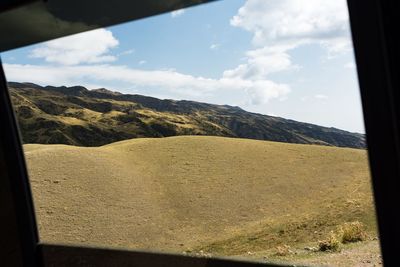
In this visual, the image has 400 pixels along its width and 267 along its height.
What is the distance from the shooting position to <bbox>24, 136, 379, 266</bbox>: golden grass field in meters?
33.5

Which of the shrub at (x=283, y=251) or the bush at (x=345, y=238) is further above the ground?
the bush at (x=345, y=238)

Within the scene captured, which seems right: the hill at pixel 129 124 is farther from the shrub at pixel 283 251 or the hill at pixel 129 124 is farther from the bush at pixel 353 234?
the shrub at pixel 283 251

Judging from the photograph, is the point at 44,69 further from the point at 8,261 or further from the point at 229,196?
the point at 8,261

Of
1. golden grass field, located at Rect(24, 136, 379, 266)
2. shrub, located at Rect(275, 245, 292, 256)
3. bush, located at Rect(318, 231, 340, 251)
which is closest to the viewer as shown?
bush, located at Rect(318, 231, 340, 251)

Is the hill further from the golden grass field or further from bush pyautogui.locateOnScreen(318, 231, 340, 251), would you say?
bush pyautogui.locateOnScreen(318, 231, 340, 251)

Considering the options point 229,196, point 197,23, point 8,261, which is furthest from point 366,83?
point 197,23

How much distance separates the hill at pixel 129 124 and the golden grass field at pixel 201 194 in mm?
20821

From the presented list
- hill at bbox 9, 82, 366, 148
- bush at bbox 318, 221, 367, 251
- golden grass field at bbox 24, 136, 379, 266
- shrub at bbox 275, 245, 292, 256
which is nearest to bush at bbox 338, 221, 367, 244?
bush at bbox 318, 221, 367, 251

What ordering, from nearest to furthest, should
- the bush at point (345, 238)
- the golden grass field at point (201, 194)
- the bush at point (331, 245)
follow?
1. the bush at point (331, 245)
2. the bush at point (345, 238)
3. the golden grass field at point (201, 194)

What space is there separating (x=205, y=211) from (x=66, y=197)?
11.4 metres

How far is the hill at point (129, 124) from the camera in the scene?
66000 millimetres

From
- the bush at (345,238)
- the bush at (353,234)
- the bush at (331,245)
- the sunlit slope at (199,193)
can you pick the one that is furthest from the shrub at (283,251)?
the sunlit slope at (199,193)

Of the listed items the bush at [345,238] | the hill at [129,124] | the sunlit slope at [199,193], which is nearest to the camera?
the bush at [345,238]

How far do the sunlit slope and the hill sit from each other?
20.9m
